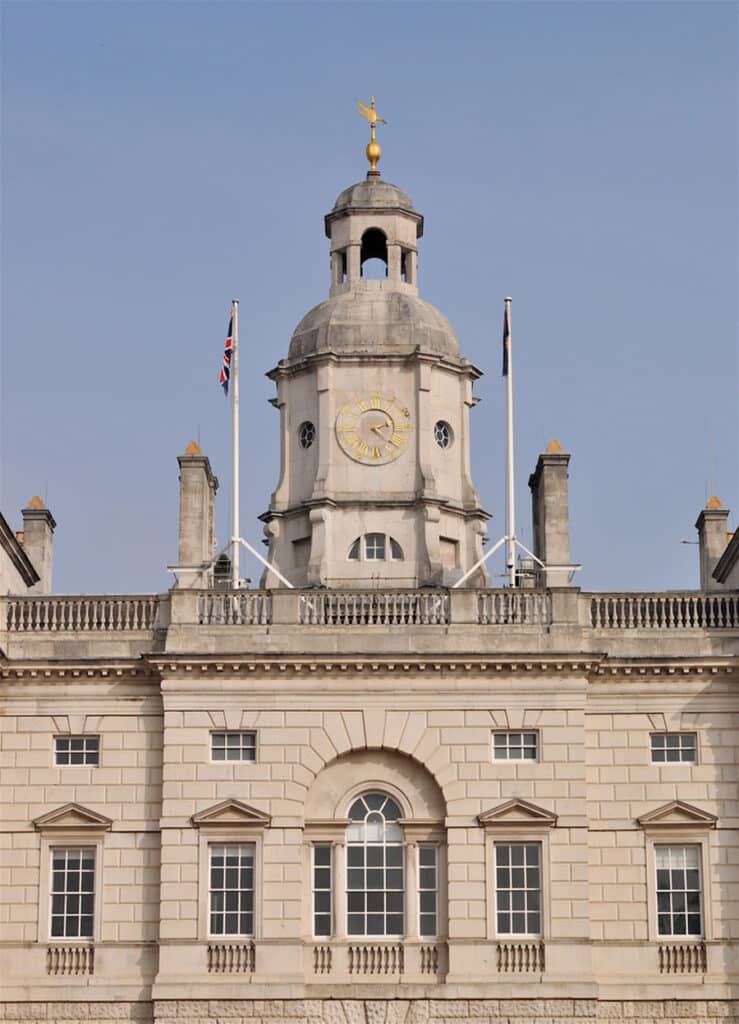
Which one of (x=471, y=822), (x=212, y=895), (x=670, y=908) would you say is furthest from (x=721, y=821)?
(x=212, y=895)

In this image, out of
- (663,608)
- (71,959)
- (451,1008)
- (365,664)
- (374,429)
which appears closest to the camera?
(451,1008)

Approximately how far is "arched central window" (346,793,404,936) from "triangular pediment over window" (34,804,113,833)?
5.35m

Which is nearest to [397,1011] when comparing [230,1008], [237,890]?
[230,1008]

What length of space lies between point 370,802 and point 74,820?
21.1 ft

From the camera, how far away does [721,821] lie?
161 feet

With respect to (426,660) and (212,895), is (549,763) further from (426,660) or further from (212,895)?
(212,895)

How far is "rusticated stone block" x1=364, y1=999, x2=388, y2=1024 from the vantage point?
4772 centimetres

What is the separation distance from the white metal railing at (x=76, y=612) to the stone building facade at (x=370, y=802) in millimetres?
50

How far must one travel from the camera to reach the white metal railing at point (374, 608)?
50.0 m

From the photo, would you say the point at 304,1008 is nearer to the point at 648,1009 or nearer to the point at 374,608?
the point at 648,1009

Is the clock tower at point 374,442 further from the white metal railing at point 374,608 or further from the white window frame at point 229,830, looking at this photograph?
the white window frame at point 229,830

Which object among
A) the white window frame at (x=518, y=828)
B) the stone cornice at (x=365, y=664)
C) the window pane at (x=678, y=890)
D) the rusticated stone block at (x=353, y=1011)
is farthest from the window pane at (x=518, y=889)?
the stone cornice at (x=365, y=664)

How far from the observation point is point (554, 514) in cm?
5134

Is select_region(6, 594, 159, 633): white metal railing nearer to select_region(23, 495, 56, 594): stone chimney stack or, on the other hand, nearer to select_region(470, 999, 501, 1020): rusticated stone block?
select_region(23, 495, 56, 594): stone chimney stack
